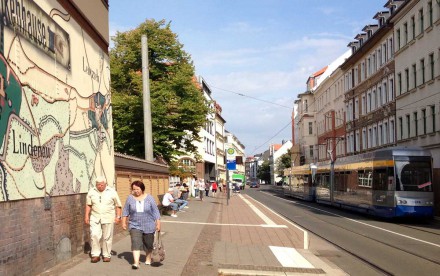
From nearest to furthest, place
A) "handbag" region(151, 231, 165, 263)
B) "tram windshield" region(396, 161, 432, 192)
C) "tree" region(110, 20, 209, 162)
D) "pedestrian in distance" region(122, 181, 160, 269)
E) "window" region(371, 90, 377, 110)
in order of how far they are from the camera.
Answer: "pedestrian in distance" region(122, 181, 160, 269), "handbag" region(151, 231, 165, 263), "tram windshield" region(396, 161, 432, 192), "tree" region(110, 20, 209, 162), "window" region(371, 90, 377, 110)

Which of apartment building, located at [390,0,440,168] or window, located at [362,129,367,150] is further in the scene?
window, located at [362,129,367,150]

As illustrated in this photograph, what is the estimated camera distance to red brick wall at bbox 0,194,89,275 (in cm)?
722

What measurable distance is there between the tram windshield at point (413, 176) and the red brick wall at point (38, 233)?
15.5 meters

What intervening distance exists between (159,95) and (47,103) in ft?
78.1

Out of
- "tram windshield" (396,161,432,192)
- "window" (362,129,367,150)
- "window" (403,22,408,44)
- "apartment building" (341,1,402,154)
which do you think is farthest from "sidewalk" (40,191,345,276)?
"window" (362,129,367,150)

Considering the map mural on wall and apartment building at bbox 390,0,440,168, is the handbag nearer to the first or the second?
the map mural on wall

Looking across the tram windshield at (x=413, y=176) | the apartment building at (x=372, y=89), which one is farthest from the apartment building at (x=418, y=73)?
the tram windshield at (x=413, y=176)

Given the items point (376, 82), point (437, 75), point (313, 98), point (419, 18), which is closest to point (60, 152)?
point (437, 75)

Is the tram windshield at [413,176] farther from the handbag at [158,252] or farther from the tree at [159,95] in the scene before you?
the handbag at [158,252]

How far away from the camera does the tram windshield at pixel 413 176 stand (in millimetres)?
22953

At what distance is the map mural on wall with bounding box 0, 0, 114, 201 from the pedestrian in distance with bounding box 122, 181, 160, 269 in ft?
4.18

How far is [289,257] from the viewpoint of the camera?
12109mm

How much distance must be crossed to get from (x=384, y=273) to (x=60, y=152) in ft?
20.6

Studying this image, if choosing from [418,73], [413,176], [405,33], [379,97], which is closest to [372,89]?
[379,97]
